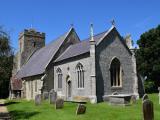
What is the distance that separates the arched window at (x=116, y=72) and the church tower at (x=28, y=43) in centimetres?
2732

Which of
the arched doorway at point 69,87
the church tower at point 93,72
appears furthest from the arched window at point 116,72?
the arched doorway at point 69,87

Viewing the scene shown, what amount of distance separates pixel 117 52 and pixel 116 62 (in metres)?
1.17

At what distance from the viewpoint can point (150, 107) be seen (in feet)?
50.0

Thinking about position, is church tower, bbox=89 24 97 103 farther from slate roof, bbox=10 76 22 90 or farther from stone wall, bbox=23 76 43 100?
slate roof, bbox=10 76 22 90

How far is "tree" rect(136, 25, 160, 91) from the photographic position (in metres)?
51.6

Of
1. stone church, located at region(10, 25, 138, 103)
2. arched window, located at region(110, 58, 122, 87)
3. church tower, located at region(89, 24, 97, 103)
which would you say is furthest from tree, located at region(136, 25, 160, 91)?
church tower, located at region(89, 24, 97, 103)

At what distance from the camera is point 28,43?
5672cm

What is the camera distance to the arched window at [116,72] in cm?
3256

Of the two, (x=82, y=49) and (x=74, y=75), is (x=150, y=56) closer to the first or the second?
(x=82, y=49)

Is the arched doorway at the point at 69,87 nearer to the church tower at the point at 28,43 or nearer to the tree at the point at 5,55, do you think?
the tree at the point at 5,55

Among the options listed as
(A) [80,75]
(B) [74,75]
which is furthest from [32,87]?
(A) [80,75]

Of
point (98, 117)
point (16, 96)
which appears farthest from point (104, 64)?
point (16, 96)

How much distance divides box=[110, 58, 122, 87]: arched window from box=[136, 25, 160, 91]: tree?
62.5 ft

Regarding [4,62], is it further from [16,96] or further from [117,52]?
[16,96]
